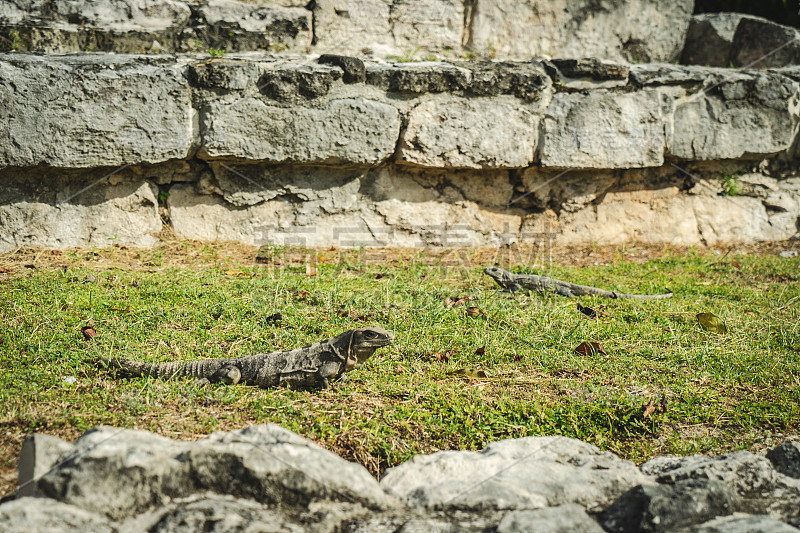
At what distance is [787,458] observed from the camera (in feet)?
9.20

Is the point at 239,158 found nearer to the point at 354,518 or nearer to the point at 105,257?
the point at 105,257

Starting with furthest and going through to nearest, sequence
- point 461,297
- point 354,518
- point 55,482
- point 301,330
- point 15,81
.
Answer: point 15,81, point 461,297, point 301,330, point 354,518, point 55,482

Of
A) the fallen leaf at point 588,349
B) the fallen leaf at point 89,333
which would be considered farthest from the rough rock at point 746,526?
the fallen leaf at point 89,333

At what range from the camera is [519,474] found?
2537 mm

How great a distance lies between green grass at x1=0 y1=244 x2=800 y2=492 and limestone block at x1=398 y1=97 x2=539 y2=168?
4.11 feet

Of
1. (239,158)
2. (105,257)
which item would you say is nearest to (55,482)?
(105,257)

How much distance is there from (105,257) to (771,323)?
17.5 ft

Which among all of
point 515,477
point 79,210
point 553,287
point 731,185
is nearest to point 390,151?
point 553,287

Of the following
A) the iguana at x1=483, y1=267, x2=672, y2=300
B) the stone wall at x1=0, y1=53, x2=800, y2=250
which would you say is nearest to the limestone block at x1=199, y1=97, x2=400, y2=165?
the stone wall at x1=0, y1=53, x2=800, y2=250

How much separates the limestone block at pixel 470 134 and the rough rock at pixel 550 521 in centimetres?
481

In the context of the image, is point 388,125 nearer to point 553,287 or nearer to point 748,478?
point 553,287

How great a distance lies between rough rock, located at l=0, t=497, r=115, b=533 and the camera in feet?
6.27

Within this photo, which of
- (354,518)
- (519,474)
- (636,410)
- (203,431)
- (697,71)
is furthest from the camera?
(697,71)

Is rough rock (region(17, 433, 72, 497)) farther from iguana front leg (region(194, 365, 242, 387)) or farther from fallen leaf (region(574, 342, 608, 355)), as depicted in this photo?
fallen leaf (region(574, 342, 608, 355))
